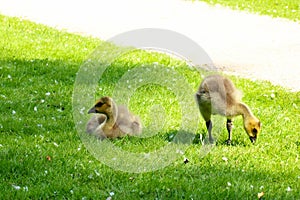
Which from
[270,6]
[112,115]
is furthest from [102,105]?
[270,6]

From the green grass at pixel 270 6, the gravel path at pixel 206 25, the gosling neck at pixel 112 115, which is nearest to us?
the gosling neck at pixel 112 115

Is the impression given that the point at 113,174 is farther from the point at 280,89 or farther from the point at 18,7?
the point at 18,7

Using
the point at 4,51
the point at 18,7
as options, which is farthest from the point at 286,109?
the point at 18,7

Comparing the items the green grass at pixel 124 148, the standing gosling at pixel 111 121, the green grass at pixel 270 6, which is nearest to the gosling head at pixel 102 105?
the standing gosling at pixel 111 121

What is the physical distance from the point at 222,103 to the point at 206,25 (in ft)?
22.3

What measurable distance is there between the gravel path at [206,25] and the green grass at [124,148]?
1.37 metres

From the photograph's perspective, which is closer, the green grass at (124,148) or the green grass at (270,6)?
the green grass at (124,148)

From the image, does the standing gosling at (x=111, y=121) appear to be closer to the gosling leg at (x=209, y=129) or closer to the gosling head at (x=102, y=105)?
the gosling head at (x=102, y=105)

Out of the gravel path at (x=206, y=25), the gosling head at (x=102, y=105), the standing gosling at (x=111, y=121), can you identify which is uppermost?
the gosling head at (x=102, y=105)

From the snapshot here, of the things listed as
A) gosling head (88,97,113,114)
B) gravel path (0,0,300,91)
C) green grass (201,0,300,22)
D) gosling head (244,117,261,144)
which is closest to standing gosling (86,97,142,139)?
gosling head (88,97,113,114)

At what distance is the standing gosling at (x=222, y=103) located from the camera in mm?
6027

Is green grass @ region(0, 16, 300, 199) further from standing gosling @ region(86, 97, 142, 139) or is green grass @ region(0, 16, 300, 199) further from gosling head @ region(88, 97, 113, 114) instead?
gosling head @ region(88, 97, 113, 114)

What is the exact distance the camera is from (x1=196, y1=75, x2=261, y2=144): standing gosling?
603cm

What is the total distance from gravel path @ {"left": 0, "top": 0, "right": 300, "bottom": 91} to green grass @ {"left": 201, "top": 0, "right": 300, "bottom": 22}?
379 millimetres
